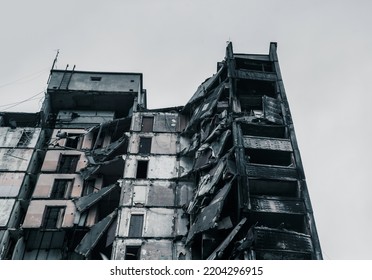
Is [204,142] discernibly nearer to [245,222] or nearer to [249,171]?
[249,171]

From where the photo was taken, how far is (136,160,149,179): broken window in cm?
3525

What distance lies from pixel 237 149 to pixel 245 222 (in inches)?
240

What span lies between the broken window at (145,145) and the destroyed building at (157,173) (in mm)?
97

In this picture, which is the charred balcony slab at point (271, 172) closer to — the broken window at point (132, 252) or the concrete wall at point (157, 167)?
the concrete wall at point (157, 167)

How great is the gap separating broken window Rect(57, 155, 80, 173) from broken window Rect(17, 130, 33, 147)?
4.19 metres

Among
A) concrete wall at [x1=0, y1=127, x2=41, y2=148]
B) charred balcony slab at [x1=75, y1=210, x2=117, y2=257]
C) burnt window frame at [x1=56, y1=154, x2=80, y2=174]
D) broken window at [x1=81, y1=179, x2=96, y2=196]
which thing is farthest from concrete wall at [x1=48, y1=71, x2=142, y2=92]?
charred balcony slab at [x1=75, y1=210, x2=117, y2=257]

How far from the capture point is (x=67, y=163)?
3922 centimetres

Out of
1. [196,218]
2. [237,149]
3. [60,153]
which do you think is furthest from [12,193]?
[237,149]

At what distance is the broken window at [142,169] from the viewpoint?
3525 cm

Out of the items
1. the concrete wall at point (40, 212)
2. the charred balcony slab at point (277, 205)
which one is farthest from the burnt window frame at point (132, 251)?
the charred balcony slab at point (277, 205)

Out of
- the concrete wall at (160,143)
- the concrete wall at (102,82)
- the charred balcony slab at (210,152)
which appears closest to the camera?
the charred balcony slab at (210,152)

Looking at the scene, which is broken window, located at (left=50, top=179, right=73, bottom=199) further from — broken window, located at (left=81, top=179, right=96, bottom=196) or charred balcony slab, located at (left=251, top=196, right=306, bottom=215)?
charred balcony slab, located at (left=251, top=196, right=306, bottom=215)

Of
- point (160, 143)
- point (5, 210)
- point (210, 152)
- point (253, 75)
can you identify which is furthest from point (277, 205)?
point (5, 210)

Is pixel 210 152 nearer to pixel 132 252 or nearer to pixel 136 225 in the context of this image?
pixel 136 225
